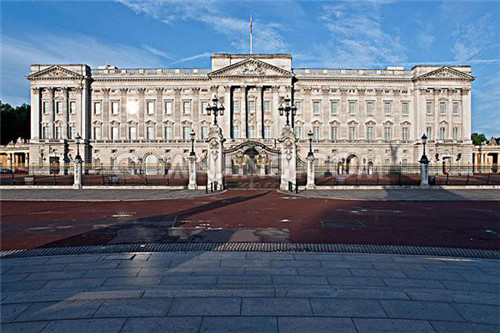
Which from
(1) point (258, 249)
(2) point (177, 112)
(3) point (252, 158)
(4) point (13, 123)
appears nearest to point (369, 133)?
(2) point (177, 112)

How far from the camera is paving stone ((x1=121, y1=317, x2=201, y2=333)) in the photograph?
13.7 feet

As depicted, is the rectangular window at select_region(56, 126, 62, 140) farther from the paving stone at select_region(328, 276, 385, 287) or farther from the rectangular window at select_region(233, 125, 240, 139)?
the paving stone at select_region(328, 276, 385, 287)

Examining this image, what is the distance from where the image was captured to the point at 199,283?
6.05m

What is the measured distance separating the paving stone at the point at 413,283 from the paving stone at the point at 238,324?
2.91 meters

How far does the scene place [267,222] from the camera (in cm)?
1220

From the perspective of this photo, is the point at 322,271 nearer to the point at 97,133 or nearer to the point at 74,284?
the point at 74,284

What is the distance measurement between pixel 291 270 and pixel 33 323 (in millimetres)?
4570

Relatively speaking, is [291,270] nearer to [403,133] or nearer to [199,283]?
[199,283]

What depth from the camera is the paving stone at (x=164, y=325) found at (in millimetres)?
4180

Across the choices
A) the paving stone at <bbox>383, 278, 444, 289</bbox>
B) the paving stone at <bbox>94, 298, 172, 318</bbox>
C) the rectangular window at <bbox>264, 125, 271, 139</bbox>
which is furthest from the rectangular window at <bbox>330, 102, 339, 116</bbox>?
the paving stone at <bbox>94, 298, 172, 318</bbox>

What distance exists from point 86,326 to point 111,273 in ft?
8.06

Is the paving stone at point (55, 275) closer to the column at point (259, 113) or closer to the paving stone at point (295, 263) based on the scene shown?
the paving stone at point (295, 263)

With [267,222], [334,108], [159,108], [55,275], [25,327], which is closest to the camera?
[25,327]

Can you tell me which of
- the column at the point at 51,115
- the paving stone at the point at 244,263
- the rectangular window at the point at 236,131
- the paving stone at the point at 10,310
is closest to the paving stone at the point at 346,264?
the paving stone at the point at 244,263
